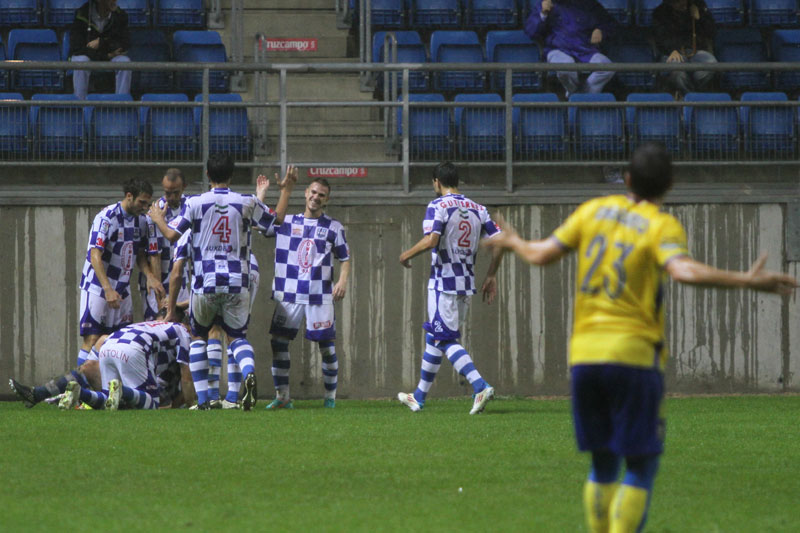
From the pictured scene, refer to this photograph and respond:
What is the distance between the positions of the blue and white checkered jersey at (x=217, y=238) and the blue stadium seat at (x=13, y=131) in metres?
3.68

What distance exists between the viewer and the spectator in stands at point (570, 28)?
16.6 meters

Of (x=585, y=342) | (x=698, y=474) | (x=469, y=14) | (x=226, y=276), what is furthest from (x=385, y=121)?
(x=585, y=342)

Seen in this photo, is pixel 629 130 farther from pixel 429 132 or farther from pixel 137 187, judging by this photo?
pixel 137 187

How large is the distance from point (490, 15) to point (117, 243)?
724 centimetres

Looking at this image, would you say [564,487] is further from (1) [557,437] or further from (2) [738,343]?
(2) [738,343]

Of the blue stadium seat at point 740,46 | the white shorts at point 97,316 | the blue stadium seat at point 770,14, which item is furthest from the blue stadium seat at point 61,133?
the blue stadium seat at point 770,14

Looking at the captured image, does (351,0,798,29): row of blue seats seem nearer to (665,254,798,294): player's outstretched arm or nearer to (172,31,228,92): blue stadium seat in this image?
(172,31,228,92): blue stadium seat

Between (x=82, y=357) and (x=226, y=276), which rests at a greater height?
(x=226, y=276)

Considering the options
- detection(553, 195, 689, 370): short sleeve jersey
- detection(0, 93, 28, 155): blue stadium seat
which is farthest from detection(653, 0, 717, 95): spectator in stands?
detection(553, 195, 689, 370): short sleeve jersey

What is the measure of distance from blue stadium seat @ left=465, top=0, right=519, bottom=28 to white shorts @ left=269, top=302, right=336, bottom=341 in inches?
270

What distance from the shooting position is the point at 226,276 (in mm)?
11641

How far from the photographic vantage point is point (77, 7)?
17.7 m

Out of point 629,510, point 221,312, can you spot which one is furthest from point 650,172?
point 221,312

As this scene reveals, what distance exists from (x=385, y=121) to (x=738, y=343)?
503 centimetres
